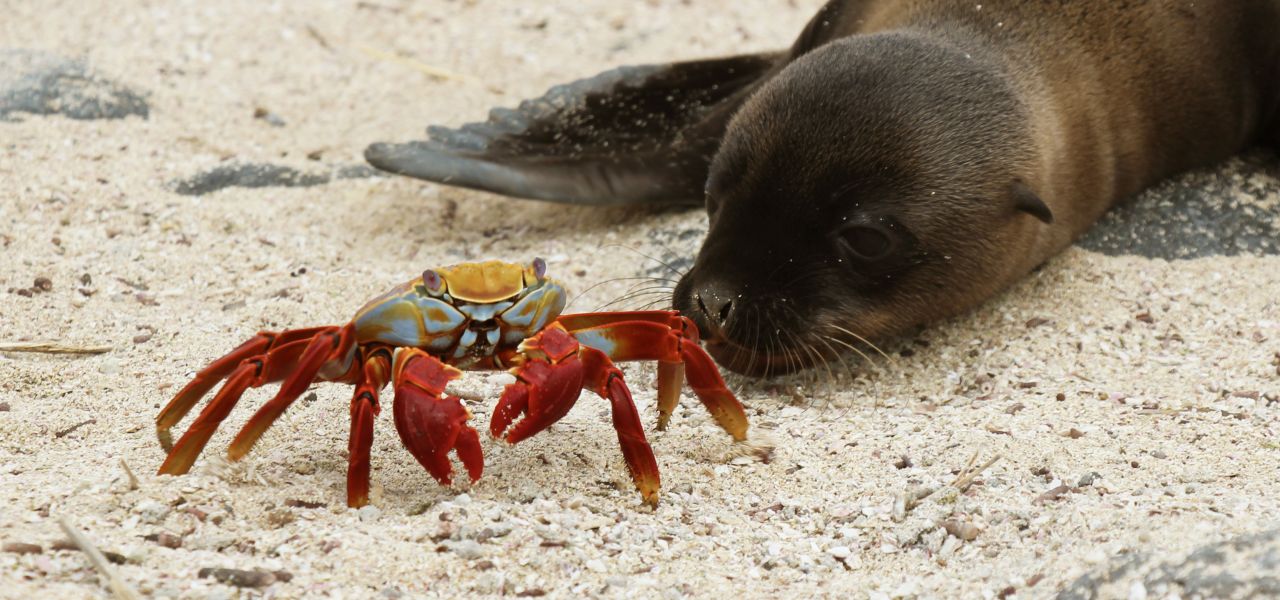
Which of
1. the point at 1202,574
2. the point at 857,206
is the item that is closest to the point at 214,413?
the point at 857,206

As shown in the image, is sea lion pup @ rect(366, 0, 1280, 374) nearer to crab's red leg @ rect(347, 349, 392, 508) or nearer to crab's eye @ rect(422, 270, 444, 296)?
crab's eye @ rect(422, 270, 444, 296)

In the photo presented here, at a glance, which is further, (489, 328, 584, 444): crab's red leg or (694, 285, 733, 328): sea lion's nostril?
(694, 285, 733, 328): sea lion's nostril

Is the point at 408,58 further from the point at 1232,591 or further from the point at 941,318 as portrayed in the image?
the point at 1232,591

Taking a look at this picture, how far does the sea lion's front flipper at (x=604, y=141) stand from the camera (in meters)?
5.32

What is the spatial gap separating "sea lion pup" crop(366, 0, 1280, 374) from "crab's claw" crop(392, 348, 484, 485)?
1.21 m

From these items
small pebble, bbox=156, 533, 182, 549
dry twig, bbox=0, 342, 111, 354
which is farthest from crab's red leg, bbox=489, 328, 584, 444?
dry twig, bbox=0, 342, 111, 354

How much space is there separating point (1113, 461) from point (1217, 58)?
94.5 inches

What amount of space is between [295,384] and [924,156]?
6.45 feet

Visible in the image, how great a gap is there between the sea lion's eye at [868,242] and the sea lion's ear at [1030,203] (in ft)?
1.41

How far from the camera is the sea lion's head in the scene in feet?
12.6

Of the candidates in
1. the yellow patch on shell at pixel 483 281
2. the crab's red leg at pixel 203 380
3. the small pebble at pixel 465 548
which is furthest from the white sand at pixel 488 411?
the yellow patch on shell at pixel 483 281

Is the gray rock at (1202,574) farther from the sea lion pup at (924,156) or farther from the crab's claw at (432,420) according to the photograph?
the sea lion pup at (924,156)

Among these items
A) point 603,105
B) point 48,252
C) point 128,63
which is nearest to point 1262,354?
point 603,105

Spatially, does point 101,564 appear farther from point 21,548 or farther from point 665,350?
point 665,350
